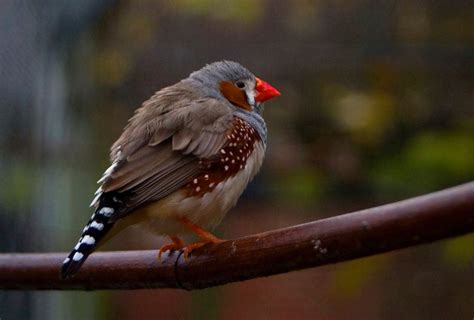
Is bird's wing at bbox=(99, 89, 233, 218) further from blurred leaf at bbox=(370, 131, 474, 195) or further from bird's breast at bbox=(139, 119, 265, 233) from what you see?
blurred leaf at bbox=(370, 131, 474, 195)

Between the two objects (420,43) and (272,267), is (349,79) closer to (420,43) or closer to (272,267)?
(420,43)

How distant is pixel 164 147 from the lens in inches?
130

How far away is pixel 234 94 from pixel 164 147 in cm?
57

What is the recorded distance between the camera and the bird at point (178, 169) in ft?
10.1

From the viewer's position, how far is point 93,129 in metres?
4.90

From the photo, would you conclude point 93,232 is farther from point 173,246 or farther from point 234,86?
point 234,86

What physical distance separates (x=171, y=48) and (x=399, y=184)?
1411 millimetres

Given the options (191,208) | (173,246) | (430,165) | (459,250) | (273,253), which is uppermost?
(273,253)

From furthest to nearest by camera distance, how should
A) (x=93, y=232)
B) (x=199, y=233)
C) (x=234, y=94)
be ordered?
(x=234, y=94) < (x=199, y=233) < (x=93, y=232)

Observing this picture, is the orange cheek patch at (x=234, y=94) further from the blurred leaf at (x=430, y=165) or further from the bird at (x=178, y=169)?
the blurred leaf at (x=430, y=165)

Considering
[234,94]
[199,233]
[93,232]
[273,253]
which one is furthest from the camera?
[234,94]

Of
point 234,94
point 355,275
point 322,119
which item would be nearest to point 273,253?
point 234,94

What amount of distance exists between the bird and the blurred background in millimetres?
1347

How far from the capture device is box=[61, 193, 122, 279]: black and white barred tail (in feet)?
9.02
